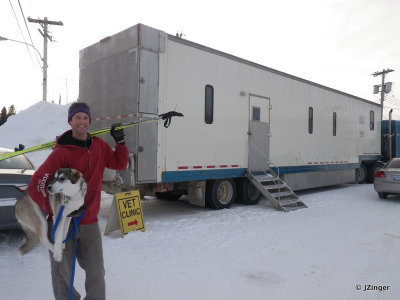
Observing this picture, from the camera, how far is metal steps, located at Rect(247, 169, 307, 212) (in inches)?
318

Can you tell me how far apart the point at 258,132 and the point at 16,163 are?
5.71m

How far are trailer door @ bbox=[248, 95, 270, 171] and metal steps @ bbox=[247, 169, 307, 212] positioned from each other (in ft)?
0.82

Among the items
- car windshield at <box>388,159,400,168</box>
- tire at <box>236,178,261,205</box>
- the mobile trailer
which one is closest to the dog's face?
the mobile trailer

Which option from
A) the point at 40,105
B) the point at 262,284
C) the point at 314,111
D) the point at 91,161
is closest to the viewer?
Answer: the point at 91,161

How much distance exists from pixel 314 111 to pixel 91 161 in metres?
9.53

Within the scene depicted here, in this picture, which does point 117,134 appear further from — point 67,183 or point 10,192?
point 10,192

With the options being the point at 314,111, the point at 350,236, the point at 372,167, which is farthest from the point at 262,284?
the point at 372,167

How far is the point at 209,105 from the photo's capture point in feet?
24.7

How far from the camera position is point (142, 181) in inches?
242

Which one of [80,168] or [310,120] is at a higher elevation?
[310,120]

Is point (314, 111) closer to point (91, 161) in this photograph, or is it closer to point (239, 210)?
point (239, 210)

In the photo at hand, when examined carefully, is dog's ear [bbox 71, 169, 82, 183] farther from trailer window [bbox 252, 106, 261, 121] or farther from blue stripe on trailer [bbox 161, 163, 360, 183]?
trailer window [bbox 252, 106, 261, 121]

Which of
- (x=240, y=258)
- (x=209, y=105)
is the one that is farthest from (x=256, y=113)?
(x=240, y=258)

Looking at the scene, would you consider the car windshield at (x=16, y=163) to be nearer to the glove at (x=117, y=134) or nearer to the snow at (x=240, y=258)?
the snow at (x=240, y=258)
